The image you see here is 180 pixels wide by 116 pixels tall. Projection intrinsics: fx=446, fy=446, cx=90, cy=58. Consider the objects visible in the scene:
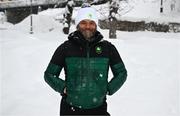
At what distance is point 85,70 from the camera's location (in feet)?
13.9

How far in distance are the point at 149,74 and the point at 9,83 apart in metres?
3.74

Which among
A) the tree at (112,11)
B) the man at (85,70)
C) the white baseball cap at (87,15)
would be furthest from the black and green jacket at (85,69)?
the tree at (112,11)

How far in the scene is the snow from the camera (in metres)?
9.11

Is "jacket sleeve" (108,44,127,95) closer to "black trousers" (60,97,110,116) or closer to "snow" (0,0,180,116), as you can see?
"black trousers" (60,97,110,116)

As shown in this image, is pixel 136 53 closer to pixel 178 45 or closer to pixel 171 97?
pixel 178 45

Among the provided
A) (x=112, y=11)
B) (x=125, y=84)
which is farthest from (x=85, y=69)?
(x=112, y=11)

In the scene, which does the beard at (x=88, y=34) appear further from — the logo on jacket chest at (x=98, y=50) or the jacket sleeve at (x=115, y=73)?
the jacket sleeve at (x=115, y=73)

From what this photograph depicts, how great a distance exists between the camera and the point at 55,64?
4426 millimetres

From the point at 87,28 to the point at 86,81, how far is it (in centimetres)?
53

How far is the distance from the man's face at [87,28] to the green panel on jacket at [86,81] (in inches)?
9.5

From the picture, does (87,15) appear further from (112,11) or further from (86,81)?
(112,11)

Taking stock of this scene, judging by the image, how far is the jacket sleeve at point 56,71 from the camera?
4.37 m

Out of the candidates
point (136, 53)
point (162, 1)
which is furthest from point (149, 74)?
Result: point (162, 1)

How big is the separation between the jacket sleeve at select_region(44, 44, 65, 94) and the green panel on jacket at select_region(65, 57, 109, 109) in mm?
84
